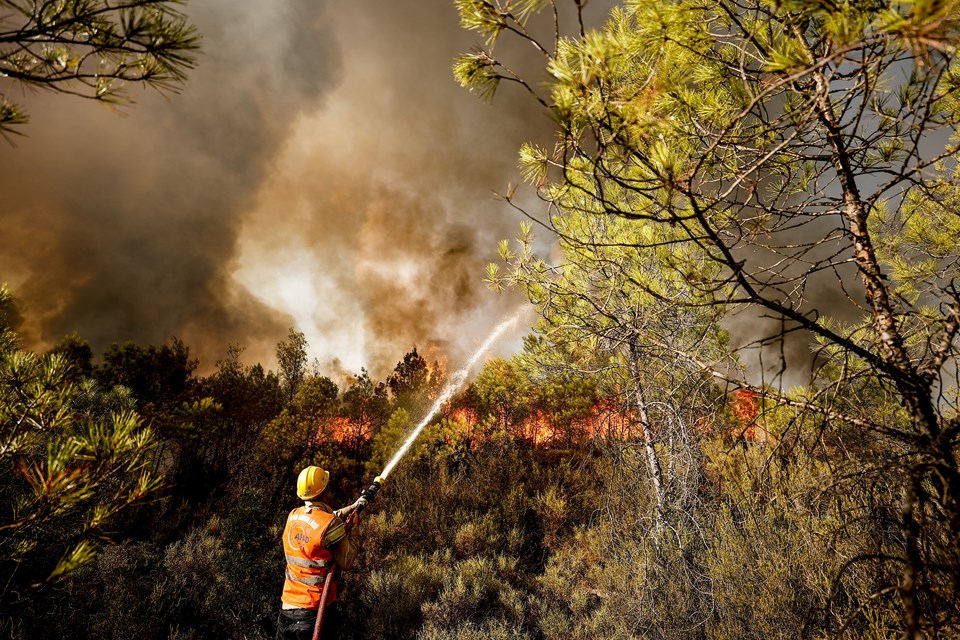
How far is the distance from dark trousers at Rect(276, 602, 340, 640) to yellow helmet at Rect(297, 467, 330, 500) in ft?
3.41

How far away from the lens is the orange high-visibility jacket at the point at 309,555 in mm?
3436

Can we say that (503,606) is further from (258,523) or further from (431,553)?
(258,523)

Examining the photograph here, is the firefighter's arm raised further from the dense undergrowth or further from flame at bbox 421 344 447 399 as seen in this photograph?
flame at bbox 421 344 447 399

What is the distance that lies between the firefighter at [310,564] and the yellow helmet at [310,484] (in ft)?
0.47

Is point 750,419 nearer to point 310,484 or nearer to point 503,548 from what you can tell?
point 310,484

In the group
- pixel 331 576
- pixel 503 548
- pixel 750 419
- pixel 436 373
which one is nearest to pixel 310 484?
pixel 331 576

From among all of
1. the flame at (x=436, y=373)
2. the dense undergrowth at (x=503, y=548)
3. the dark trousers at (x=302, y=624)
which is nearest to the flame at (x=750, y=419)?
the dense undergrowth at (x=503, y=548)

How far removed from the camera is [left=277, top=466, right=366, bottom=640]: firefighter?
11.2 ft

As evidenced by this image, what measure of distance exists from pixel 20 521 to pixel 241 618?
4256 millimetres

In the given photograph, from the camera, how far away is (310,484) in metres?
3.70

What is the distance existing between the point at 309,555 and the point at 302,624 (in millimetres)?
641

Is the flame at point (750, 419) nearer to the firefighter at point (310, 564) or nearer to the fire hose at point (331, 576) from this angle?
the fire hose at point (331, 576)

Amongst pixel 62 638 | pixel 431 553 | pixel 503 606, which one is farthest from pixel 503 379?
pixel 62 638

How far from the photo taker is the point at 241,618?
4.60 m
